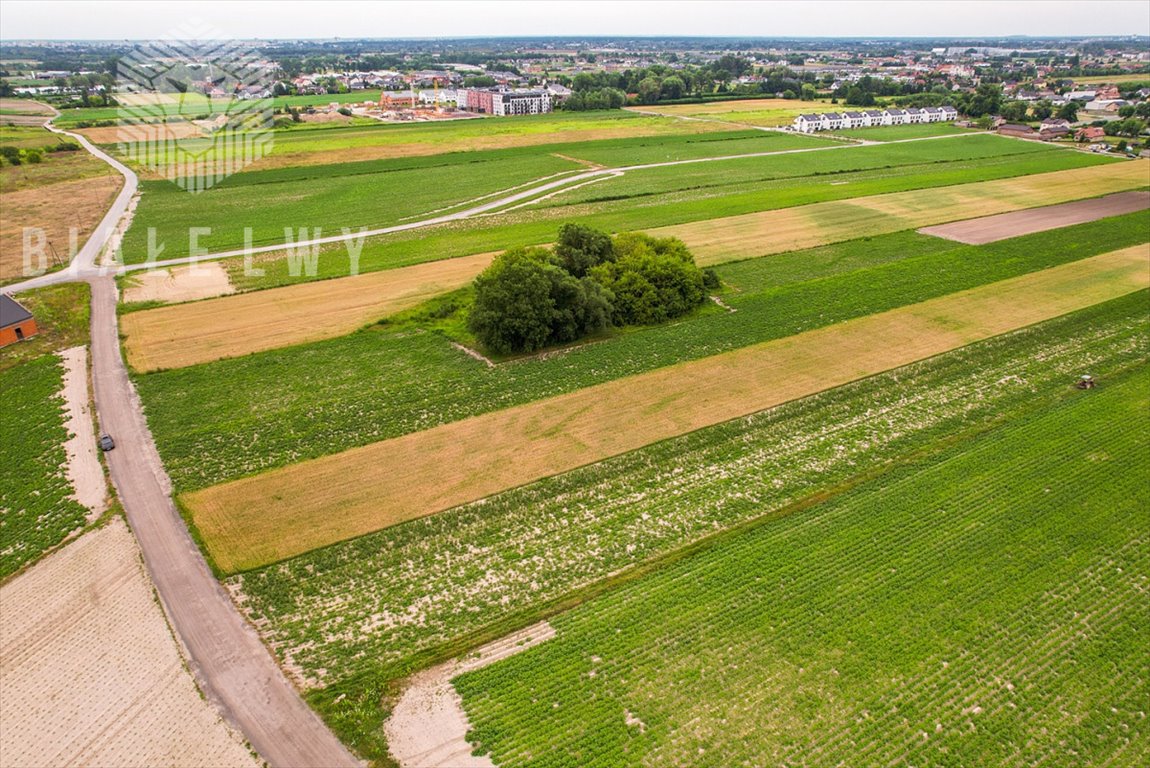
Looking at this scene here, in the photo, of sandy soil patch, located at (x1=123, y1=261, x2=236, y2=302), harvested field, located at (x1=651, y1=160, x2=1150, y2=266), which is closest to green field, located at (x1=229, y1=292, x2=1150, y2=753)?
harvested field, located at (x1=651, y1=160, x2=1150, y2=266)

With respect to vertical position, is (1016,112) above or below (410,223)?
above

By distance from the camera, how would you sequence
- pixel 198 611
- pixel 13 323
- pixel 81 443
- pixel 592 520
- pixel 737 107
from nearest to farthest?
pixel 198 611, pixel 592 520, pixel 81 443, pixel 13 323, pixel 737 107

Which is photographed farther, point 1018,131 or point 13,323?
point 1018,131

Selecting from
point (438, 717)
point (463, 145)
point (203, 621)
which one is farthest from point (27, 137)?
point (438, 717)

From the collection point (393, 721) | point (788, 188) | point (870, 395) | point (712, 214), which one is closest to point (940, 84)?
point (788, 188)
